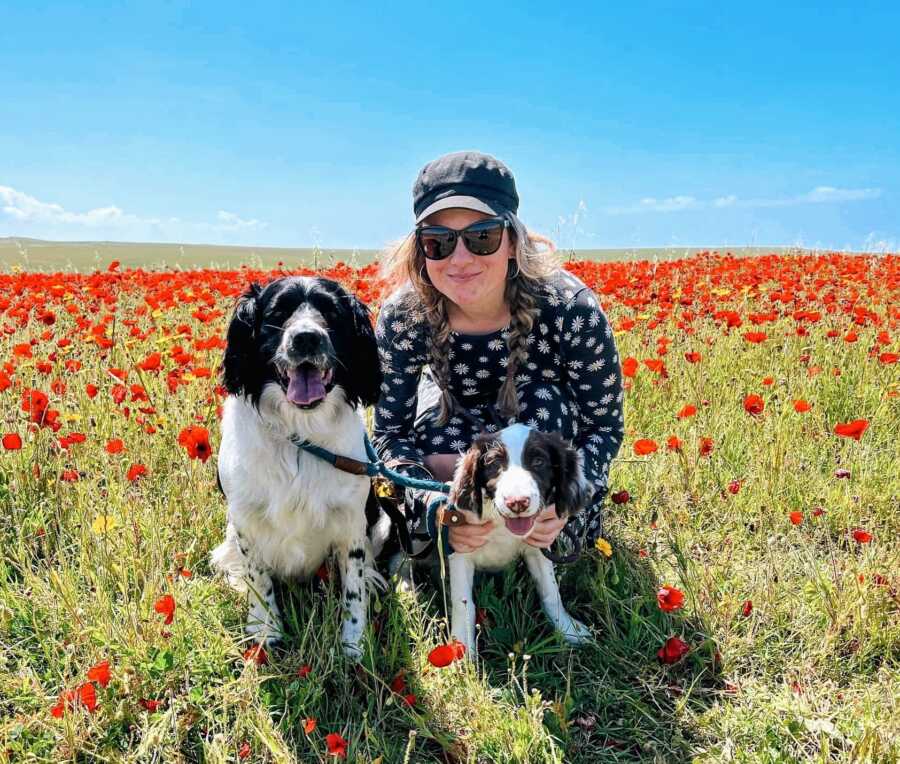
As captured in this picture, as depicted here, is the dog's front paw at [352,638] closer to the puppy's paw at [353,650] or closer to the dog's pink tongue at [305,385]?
the puppy's paw at [353,650]

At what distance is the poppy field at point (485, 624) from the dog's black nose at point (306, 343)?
0.52 metres

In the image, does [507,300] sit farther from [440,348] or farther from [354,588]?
[354,588]

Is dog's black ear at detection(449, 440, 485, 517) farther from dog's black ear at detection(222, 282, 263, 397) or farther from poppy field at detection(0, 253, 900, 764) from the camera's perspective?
dog's black ear at detection(222, 282, 263, 397)

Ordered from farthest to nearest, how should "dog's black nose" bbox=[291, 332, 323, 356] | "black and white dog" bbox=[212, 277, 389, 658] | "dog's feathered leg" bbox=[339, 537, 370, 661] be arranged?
1. "dog's feathered leg" bbox=[339, 537, 370, 661]
2. "black and white dog" bbox=[212, 277, 389, 658]
3. "dog's black nose" bbox=[291, 332, 323, 356]

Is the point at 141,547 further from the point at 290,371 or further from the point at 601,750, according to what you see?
the point at 601,750

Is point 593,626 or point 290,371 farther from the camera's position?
point 593,626

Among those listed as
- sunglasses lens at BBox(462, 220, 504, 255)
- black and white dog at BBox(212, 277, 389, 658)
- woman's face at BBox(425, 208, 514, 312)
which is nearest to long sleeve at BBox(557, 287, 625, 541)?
woman's face at BBox(425, 208, 514, 312)

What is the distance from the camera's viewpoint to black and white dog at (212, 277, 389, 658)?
2459 millimetres

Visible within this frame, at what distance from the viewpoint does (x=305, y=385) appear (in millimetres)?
2426

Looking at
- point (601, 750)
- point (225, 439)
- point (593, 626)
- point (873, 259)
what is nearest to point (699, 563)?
point (593, 626)

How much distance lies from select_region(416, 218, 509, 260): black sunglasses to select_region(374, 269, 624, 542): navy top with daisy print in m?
0.42

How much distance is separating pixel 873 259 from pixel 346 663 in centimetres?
1079

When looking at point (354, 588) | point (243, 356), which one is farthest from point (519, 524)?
point (243, 356)

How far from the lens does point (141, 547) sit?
2.69 m
